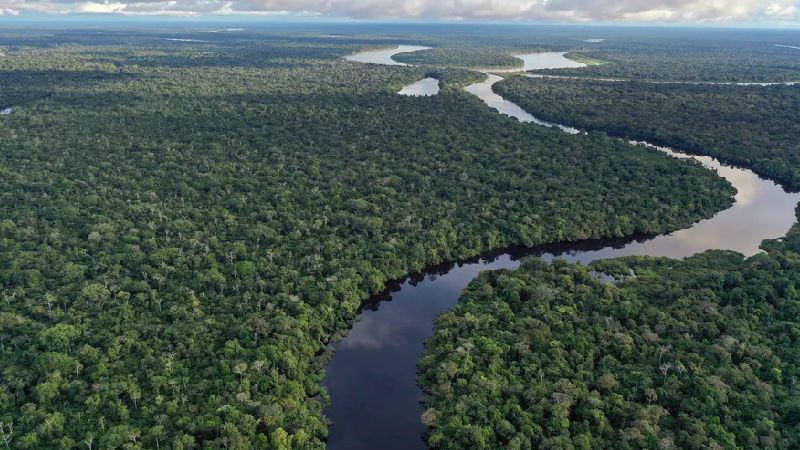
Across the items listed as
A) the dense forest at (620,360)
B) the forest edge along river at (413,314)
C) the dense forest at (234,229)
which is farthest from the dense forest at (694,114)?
the dense forest at (620,360)

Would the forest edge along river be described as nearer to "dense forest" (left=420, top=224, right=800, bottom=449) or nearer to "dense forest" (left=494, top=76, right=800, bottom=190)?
"dense forest" (left=420, top=224, right=800, bottom=449)

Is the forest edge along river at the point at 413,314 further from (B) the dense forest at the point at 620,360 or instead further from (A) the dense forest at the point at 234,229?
(B) the dense forest at the point at 620,360

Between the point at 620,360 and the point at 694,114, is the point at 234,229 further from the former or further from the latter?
the point at 694,114

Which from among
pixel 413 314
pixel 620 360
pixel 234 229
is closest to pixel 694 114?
pixel 413 314

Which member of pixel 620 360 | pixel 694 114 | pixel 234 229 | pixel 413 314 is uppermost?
pixel 694 114

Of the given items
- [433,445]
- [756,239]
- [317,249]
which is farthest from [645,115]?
[433,445]

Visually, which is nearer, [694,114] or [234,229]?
[234,229]

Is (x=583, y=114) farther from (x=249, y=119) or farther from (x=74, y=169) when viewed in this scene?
(x=74, y=169)
